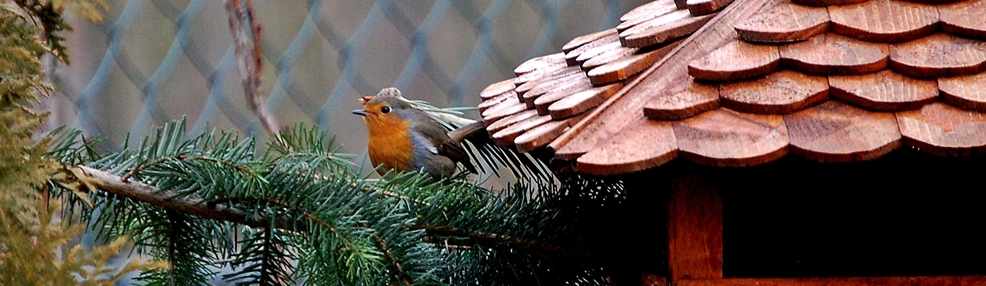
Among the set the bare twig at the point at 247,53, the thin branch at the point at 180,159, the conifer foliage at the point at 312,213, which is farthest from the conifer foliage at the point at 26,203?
the bare twig at the point at 247,53

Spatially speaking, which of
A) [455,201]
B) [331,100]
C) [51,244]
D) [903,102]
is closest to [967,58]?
[903,102]

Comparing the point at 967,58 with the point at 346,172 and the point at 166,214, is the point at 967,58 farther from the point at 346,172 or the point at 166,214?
the point at 166,214

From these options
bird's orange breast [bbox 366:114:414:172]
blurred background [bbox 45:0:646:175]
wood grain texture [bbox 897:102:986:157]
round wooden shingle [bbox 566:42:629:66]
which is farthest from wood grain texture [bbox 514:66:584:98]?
blurred background [bbox 45:0:646:175]

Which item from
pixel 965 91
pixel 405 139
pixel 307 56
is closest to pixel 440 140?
pixel 405 139

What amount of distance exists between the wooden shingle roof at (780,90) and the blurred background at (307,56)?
124 centimetres

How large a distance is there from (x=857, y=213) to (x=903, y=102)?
13 cm

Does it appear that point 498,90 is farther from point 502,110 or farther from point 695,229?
point 695,229

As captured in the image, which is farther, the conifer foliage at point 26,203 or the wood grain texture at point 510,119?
the wood grain texture at point 510,119

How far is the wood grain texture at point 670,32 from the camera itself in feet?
1.87

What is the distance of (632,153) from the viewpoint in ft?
1.61

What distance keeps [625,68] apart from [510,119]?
92 mm

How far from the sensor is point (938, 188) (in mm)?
604

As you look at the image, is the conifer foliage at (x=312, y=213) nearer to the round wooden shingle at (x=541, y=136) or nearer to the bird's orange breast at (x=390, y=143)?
the round wooden shingle at (x=541, y=136)

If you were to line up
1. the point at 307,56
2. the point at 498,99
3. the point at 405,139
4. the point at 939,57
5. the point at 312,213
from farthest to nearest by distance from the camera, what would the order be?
the point at 307,56
the point at 405,139
the point at 498,99
the point at 312,213
the point at 939,57
